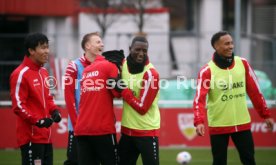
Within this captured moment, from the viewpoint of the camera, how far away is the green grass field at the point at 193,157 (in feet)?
50.9

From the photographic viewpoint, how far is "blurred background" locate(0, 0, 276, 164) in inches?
758

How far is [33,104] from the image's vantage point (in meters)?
9.49

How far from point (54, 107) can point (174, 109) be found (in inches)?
378

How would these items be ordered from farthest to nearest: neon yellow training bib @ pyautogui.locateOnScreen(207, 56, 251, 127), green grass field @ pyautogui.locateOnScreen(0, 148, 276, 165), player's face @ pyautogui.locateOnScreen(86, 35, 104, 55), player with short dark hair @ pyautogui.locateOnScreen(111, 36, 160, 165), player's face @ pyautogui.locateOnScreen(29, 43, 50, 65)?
green grass field @ pyautogui.locateOnScreen(0, 148, 276, 165) → player's face @ pyautogui.locateOnScreen(86, 35, 104, 55) → neon yellow training bib @ pyautogui.locateOnScreen(207, 56, 251, 127) → player with short dark hair @ pyautogui.locateOnScreen(111, 36, 160, 165) → player's face @ pyautogui.locateOnScreen(29, 43, 50, 65)

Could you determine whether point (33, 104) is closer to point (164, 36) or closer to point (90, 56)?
point (90, 56)

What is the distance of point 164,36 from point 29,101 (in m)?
18.9

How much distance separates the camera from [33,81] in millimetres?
9469

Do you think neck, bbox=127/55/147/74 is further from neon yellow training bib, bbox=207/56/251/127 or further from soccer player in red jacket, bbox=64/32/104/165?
neon yellow training bib, bbox=207/56/251/127

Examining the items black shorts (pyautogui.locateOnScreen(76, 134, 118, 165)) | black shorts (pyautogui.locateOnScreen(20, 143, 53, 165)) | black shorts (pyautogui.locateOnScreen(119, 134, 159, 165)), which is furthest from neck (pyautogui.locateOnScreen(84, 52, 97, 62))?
black shorts (pyautogui.locateOnScreen(20, 143, 53, 165))

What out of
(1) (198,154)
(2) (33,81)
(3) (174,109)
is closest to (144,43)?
(2) (33,81)

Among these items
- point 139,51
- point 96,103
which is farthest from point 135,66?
point 96,103

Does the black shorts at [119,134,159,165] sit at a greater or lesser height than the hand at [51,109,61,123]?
lesser

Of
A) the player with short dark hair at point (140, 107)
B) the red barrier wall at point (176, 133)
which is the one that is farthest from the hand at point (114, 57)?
the red barrier wall at point (176, 133)

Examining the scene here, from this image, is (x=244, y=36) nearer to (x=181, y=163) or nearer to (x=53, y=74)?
(x=53, y=74)
